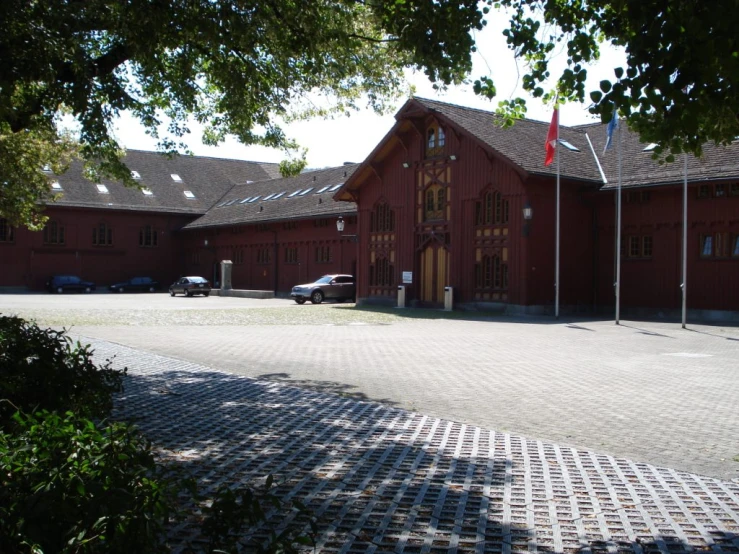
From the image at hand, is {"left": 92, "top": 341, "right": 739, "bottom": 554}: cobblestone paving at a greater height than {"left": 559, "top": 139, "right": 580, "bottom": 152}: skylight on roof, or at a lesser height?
lesser

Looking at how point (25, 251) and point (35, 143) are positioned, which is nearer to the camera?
point (35, 143)

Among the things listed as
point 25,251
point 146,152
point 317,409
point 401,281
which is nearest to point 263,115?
point 317,409

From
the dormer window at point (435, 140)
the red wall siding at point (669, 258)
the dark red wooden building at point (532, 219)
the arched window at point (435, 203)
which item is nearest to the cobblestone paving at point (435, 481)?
the red wall siding at point (669, 258)

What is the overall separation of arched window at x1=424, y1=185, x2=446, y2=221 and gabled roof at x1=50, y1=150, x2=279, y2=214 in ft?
90.5

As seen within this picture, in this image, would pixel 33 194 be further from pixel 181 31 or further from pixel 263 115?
pixel 181 31

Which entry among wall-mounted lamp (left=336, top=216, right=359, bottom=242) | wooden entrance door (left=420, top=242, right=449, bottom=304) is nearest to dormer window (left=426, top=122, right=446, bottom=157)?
wooden entrance door (left=420, top=242, right=449, bottom=304)

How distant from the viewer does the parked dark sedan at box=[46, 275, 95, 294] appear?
53688 millimetres

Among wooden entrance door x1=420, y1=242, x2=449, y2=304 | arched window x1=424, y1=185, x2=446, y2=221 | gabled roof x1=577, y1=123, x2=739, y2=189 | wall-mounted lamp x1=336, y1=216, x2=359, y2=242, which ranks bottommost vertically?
wooden entrance door x1=420, y1=242, x2=449, y2=304

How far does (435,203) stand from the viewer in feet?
117

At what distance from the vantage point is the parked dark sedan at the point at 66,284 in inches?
2114

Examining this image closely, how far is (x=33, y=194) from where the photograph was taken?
20.3 meters

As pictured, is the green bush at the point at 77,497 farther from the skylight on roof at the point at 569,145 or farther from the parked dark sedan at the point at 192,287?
the parked dark sedan at the point at 192,287

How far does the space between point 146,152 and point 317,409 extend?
61.0 m

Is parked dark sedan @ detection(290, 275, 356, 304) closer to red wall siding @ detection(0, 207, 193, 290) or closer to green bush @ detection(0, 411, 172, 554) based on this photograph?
red wall siding @ detection(0, 207, 193, 290)
